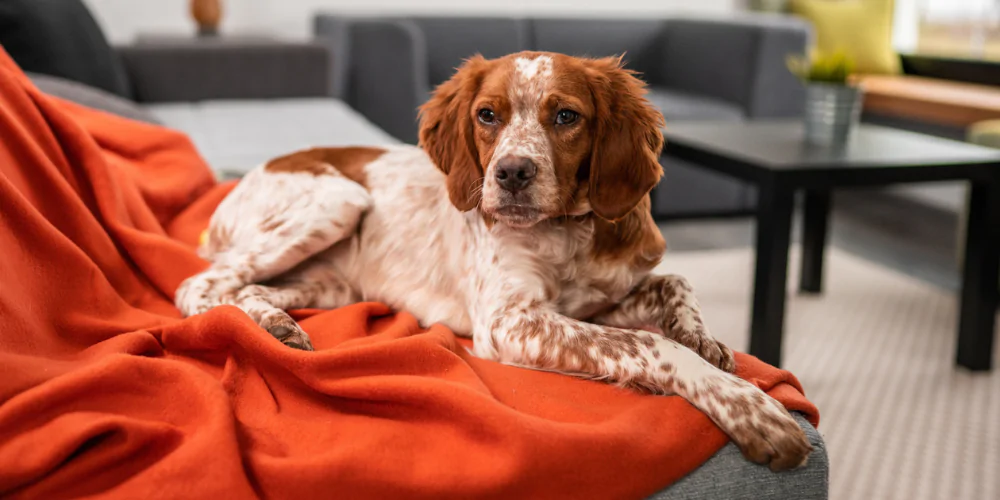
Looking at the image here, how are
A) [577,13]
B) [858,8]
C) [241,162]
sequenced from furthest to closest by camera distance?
[577,13], [858,8], [241,162]

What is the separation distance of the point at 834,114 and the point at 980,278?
29.1 inches

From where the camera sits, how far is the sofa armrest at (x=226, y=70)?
3.78 metres

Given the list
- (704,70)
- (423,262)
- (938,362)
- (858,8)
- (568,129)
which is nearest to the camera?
Result: (568,129)

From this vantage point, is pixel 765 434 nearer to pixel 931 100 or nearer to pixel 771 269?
pixel 771 269

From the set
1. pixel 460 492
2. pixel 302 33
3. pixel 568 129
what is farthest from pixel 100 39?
pixel 460 492

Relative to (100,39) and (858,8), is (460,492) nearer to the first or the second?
(100,39)

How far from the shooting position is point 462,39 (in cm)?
527

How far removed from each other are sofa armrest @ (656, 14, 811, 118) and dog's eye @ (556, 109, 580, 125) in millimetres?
3662

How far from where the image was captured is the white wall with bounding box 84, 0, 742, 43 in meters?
5.02

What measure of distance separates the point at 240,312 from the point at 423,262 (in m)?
0.47

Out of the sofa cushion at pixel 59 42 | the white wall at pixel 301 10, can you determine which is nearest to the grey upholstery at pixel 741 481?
the sofa cushion at pixel 59 42

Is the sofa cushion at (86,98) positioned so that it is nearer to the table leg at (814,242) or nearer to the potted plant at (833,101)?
the potted plant at (833,101)

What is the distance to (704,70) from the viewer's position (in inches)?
207

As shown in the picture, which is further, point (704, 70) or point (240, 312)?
point (704, 70)
